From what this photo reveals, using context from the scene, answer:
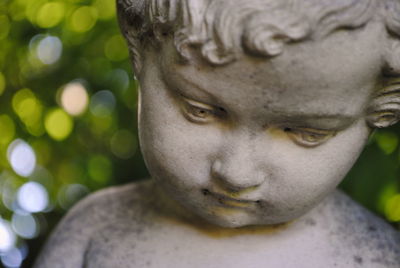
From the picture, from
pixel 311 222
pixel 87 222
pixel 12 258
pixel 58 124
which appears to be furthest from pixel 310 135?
pixel 12 258

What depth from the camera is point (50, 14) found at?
5.27 feet

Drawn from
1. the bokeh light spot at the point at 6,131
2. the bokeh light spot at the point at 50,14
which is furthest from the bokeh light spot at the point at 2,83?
the bokeh light spot at the point at 50,14

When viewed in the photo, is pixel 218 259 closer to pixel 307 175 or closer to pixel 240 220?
pixel 240 220

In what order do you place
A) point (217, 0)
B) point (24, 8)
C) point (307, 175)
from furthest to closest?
point (24, 8) < point (307, 175) < point (217, 0)

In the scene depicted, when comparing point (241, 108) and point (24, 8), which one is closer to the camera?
point (241, 108)

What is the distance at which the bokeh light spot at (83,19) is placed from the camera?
1.62 m

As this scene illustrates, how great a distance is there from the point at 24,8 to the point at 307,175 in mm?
1099

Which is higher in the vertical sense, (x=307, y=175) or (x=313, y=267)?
(x=307, y=175)

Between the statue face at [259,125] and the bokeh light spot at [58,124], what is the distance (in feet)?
3.10

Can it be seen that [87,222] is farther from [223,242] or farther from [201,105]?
[201,105]

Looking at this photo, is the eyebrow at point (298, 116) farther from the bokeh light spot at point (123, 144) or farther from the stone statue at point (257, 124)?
the bokeh light spot at point (123, 144)

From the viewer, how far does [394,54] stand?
0.70 metres

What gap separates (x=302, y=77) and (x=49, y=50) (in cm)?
116

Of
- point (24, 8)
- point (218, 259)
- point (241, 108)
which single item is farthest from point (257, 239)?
point (24, 8)
